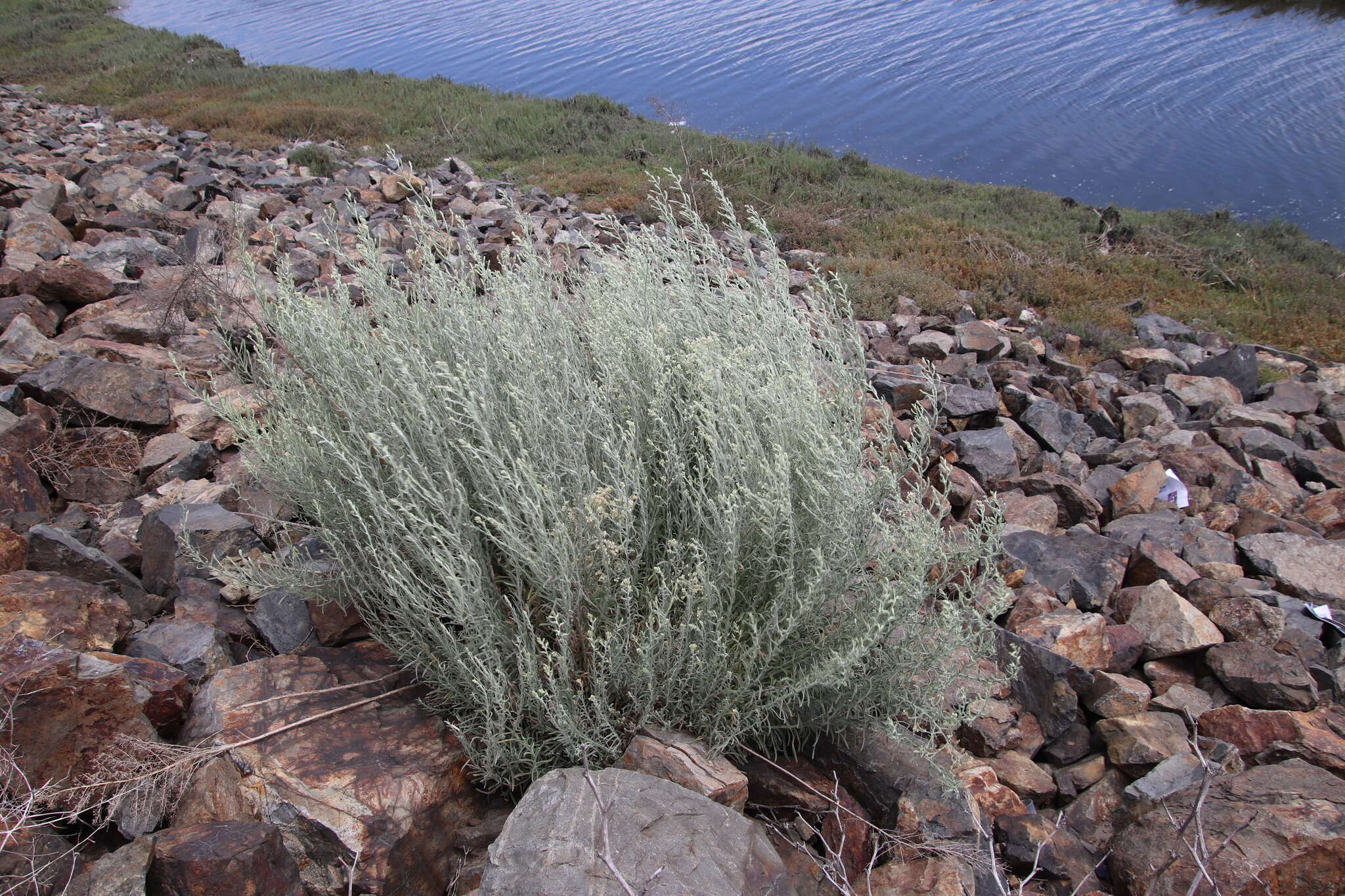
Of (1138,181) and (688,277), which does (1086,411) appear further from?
(1138,181)

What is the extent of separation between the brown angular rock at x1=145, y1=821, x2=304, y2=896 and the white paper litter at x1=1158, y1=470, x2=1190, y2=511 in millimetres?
5478

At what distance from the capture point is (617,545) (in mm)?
2406

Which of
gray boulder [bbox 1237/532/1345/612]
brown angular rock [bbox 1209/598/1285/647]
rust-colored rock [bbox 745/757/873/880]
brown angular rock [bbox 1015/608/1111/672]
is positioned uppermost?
rust-colored rock [bbox 745/757/873/880]

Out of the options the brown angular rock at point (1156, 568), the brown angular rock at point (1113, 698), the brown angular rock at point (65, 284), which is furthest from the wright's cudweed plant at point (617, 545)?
the brown angular rock at point (65, 284)

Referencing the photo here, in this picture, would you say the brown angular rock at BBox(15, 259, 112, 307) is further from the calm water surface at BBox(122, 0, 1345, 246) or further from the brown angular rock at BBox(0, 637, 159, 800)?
the calm water surface at BBox(122, 0, 1345, 246)

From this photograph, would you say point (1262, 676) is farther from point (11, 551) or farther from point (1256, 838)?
point (11, 551)

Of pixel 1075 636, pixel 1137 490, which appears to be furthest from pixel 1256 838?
pixel 1137 490

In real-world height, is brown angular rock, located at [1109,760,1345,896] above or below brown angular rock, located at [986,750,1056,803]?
above

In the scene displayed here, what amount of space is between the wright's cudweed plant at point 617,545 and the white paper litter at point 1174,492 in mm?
2880

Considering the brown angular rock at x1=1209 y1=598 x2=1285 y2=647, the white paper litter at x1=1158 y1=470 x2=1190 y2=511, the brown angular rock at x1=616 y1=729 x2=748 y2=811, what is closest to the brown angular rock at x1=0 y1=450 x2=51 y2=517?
the brown angular rock at x1=616 y1=729 x2=748 y2=811

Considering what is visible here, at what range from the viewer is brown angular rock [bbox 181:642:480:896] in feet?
7.27

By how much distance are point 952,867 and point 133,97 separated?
2863 cm

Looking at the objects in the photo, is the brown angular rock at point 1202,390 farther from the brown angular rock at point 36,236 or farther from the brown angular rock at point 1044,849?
the brown angular rock at point 36,236

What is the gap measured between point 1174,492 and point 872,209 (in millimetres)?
8760
